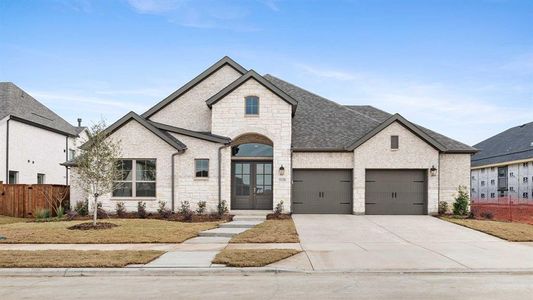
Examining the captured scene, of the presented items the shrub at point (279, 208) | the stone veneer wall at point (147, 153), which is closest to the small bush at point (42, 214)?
the stone veneer wall at point (147, 153)

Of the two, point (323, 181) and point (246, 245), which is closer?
point (246, 245)

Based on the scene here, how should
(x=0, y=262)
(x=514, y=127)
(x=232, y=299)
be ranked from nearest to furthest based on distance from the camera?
1. (x=232, y=299)
2. (x=0, y=262)
3. (x=514, y=127)

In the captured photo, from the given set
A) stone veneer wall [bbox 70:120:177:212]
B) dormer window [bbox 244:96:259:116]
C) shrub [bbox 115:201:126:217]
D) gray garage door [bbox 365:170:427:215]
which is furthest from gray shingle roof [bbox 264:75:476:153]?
shrub [bbox 115:201:126:217]

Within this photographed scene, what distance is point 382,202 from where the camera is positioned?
78.6 ft

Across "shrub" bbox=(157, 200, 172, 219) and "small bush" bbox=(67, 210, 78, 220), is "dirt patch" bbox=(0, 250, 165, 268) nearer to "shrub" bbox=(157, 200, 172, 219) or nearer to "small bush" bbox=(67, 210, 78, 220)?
"small bush" bbox=(67, 210, 78, 220)

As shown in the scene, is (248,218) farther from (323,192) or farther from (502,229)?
(502,229)

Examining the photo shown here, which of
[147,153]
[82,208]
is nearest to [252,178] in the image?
[147,153]

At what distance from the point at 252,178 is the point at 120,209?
659 centimetres

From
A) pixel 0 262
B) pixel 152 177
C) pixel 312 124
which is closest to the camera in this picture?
pixel 0 262

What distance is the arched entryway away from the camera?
2427 cm

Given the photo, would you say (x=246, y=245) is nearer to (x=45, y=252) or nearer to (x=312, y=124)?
(x=45, y=252)

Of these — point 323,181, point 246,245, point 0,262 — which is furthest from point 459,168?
point 0,262

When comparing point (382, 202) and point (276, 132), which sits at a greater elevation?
point (276, 132)

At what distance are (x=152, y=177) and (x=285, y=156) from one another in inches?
258
